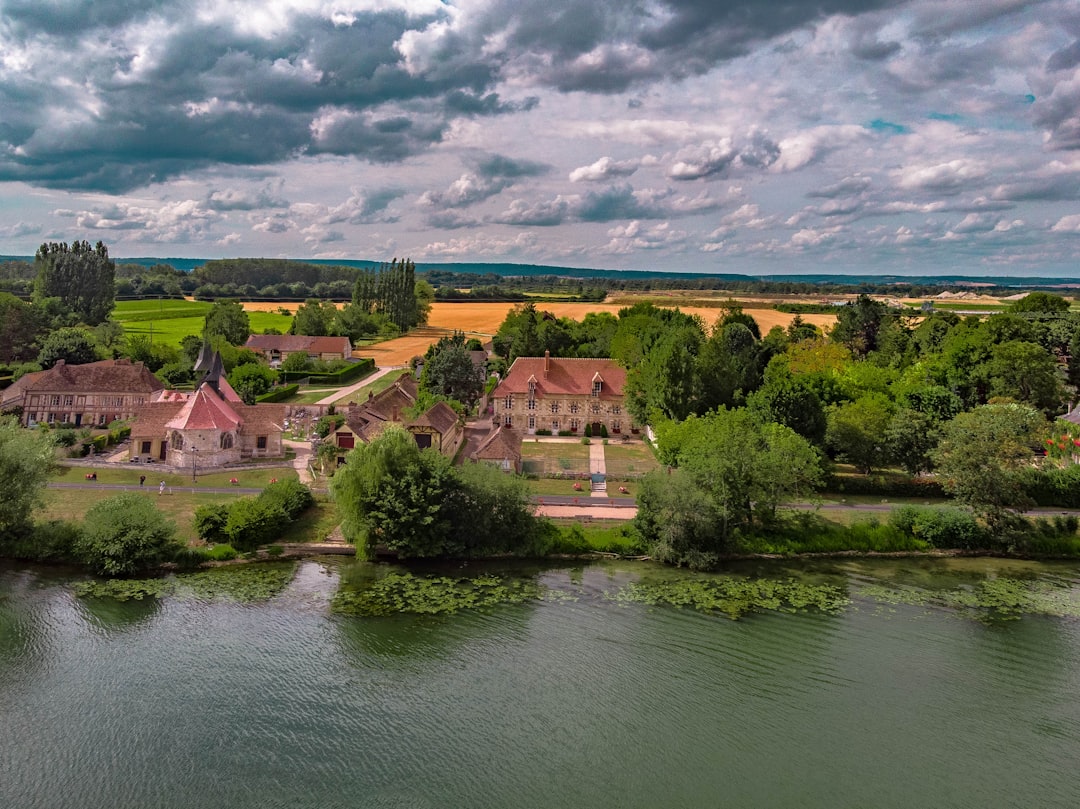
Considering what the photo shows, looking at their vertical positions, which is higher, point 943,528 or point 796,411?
point 796,411

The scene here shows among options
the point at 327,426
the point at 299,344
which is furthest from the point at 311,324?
the point at 327,426

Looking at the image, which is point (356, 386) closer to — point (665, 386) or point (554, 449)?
point (554, 449)

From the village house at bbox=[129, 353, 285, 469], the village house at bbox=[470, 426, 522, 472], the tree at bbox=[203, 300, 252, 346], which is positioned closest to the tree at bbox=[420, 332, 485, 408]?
the village house at bbox=[129, 353, 285, 469]

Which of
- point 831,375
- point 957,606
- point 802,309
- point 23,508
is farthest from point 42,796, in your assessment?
point 802,309

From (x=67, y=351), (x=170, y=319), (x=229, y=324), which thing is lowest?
(x=67, y=351)

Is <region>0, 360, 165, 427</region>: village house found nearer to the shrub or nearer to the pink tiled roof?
the shrub

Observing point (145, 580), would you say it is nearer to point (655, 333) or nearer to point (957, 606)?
point (957, 606)
